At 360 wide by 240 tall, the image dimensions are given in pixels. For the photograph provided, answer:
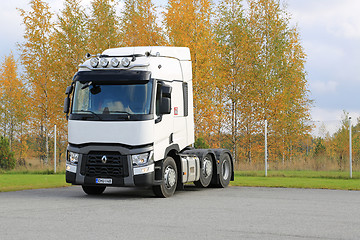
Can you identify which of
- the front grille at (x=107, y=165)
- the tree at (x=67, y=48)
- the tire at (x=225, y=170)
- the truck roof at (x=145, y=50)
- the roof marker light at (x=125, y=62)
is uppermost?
the tree at (x=67, y=48)

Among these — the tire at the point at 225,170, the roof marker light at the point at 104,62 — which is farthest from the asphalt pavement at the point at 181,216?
the roof marker light at the point at 104,62

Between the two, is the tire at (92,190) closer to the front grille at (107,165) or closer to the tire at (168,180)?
the front grille at (107,165)

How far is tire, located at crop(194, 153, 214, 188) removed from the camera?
1691 centimetres

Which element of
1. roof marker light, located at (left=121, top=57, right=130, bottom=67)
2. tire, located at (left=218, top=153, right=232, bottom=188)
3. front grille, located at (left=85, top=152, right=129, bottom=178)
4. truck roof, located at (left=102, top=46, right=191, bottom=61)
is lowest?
tire, located at (left=218, top=153, right=232, bottom=188)

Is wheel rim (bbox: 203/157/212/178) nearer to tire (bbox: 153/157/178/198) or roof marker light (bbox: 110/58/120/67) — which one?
tire (bbox: 153/157/178/198)

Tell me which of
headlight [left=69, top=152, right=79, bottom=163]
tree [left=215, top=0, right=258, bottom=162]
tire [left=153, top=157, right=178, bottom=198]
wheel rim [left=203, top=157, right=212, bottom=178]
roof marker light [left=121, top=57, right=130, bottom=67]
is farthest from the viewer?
tree [left=215, top=0, right=258, bottom=162]

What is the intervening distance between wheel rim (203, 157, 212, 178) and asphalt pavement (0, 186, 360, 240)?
212cm

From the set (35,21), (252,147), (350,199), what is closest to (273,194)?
(350,199)

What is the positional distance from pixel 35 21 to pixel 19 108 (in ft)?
30.9

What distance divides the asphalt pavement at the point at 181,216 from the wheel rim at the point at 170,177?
41cm

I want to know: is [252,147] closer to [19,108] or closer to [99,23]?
[99,23]

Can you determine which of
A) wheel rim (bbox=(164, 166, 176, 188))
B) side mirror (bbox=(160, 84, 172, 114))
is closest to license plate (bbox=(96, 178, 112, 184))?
wheel rim (bbox=(164, 166, 176, 188))

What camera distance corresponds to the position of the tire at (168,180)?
14.0 meters

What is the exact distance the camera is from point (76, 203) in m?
12.6
